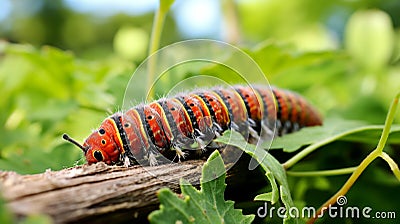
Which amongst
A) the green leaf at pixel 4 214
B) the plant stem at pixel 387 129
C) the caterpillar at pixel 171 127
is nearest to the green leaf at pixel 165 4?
the caterpillar at pixel 171 127

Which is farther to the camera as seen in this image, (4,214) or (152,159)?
(152,159)

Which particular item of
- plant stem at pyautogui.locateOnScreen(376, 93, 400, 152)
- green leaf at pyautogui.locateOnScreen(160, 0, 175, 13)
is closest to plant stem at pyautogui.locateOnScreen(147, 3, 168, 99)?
green leaf at pyautogui.locateOnScreen(160, 0, 175, 13)

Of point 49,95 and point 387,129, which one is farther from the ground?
point 49,95

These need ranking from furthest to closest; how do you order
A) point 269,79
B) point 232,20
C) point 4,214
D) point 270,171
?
point 232,20 < point 269,79 < point 270,171 < point 4,214

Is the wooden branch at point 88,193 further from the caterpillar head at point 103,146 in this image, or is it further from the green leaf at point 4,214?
the caterpillar head at point 103,146

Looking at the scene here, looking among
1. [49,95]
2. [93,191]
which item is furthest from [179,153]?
[49,95]

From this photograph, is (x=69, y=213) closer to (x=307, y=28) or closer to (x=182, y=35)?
(x=307, y=28)

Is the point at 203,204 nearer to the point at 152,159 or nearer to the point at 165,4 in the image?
the point at 152,159

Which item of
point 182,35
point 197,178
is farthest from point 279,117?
→ point 182,35
